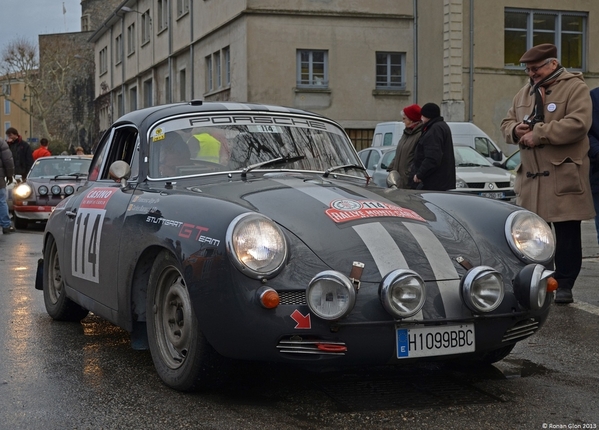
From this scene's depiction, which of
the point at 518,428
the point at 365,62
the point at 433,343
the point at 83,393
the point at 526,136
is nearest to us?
the point at 518,428

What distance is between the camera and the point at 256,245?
13.5 ft

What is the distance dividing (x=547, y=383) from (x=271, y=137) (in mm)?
2168

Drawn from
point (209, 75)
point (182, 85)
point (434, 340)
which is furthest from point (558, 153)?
point (182, 85)

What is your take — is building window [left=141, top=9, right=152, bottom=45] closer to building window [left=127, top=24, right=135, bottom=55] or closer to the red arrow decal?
building window [left=127, top=24, right=135, bottom=55]

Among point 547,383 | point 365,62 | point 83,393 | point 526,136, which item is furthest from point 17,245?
point 365,62

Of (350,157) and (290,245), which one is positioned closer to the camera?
(290,245)

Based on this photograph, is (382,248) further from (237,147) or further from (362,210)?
(237,147)

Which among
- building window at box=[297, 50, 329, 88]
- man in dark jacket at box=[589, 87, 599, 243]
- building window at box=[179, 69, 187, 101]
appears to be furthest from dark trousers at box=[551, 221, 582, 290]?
building window at box=[179, 69, 187, 101]

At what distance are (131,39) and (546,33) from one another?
24.4m

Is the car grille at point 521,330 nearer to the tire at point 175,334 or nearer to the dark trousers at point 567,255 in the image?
the tire at point 175,334

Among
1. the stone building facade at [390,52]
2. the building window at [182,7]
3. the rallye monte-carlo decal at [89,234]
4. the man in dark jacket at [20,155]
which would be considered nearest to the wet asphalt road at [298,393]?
the rallye monte-carlo decal at [89,234]

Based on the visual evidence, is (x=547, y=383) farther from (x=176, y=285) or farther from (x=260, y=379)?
(x=176, y=285)

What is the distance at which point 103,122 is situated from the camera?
2307 inches

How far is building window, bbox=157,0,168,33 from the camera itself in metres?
41.4
